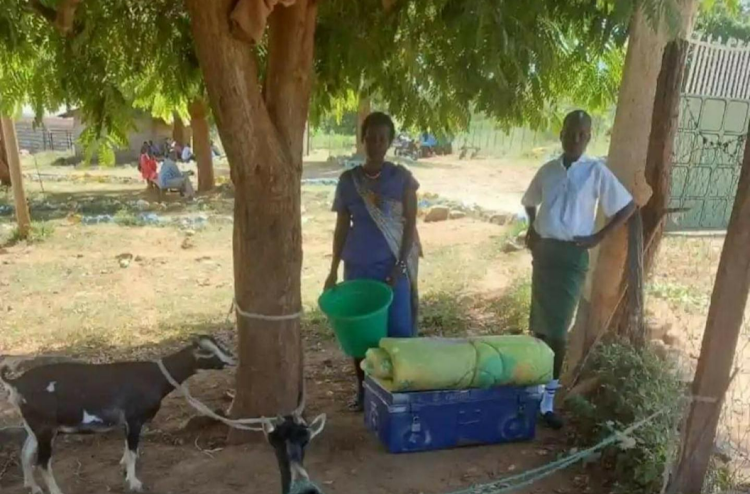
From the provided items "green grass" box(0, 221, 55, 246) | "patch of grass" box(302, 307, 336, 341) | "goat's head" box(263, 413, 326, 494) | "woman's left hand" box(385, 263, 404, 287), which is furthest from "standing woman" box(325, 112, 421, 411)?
"green grass" box(0, 221, 55, 246)

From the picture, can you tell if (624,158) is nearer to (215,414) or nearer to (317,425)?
(317,425)

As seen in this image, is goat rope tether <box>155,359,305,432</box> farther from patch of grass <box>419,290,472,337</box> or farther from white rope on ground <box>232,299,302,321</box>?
patch of grass <box>419,290,472,337</box>

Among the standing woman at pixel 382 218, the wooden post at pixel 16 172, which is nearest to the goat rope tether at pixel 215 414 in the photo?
the standing woman at pixel 382 218

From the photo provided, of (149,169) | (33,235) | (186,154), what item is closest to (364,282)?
(33,235)

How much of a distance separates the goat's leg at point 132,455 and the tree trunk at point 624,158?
8.23 ft

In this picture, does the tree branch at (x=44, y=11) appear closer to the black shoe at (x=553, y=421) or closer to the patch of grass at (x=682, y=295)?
the black shoe at (x=553, y=421)

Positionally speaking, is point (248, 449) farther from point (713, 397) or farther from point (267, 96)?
point (713, 397)

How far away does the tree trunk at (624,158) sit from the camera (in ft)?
14.5

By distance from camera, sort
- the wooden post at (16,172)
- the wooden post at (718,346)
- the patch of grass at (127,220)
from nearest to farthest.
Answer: the wooden post at (718,346)
the wooden post at (16,172)
the patch of grass at (127,220)

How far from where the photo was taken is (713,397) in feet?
9.68

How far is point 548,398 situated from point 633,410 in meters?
0.64

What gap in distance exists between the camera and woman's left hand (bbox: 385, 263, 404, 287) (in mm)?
4328

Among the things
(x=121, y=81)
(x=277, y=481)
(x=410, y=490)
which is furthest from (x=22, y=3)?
(x=410, y=490)

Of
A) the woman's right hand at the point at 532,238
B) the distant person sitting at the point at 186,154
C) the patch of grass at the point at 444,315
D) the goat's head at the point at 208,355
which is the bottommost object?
the distant person sitting at the point at 186,154
